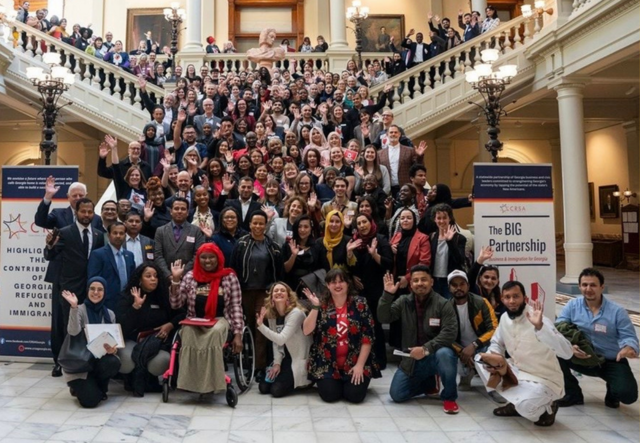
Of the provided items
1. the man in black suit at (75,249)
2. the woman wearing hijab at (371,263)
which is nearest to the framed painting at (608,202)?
the woman wearing hijab at (371,263)

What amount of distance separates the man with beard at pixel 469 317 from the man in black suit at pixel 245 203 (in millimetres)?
2511

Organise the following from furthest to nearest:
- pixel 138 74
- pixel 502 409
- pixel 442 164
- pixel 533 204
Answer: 1. pixel 442 164
2. pixel 138 74
3. pixel 533 204
4. pixel 502 409

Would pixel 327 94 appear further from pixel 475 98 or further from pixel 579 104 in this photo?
pixel 579 104

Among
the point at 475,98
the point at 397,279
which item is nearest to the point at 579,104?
the point at 475,98

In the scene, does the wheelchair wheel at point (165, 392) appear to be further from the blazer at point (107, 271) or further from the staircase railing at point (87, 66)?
the staircase railing at point (87, 66)

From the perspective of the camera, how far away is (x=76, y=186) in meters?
5.62

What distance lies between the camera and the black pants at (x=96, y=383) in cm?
457

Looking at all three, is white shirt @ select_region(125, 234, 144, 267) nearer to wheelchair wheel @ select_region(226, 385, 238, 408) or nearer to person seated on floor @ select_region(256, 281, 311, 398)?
person seated on floor @ select_region(256, 281, 311, 398)

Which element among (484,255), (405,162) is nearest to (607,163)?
(405,162)

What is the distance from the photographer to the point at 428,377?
481 centimetres

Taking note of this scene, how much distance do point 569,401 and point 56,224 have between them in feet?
18.4

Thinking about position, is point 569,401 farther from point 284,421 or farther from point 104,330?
point 104,330

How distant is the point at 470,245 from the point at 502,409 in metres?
2.45

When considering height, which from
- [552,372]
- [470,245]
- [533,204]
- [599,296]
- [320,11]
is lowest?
[552,372]
